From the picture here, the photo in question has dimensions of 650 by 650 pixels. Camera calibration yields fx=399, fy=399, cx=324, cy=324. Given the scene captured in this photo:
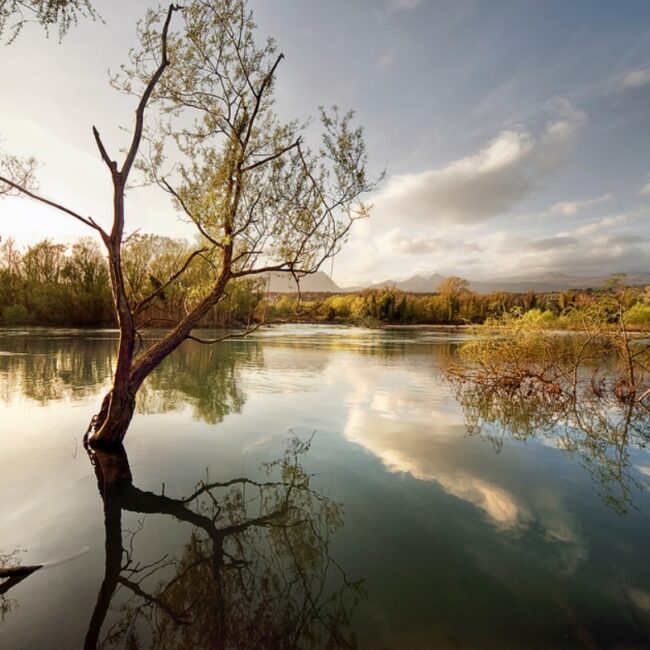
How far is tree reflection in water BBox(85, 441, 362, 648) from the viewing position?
385 cm

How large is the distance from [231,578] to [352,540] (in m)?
1.75

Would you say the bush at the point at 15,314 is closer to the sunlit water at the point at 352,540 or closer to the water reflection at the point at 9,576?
the sunlit water at the point at 352,540

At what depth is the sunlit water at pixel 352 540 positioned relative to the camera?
4.00 meters

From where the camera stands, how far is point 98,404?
1350cm

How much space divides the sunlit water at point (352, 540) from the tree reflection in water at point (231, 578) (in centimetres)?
3

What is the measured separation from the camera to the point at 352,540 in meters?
5.62

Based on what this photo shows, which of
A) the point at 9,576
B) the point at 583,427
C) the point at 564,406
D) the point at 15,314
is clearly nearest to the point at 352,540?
the point at 9,576

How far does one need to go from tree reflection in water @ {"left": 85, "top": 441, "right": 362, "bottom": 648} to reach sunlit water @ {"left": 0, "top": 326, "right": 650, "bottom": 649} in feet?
0.08

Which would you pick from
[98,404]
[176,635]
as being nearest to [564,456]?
[176,635]

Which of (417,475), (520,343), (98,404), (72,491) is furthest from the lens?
(520,343)

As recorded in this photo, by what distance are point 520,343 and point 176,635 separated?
657 inches

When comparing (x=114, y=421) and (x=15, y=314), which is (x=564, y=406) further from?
(x=15, y=314)

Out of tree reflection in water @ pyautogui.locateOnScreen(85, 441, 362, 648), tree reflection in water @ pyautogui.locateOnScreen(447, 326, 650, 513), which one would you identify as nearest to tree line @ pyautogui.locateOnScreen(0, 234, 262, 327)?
tree reflection in water @ pyautogui.locateOnScreen(447, 326, 650, 513)

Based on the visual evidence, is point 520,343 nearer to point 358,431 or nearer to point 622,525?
point 358,431
